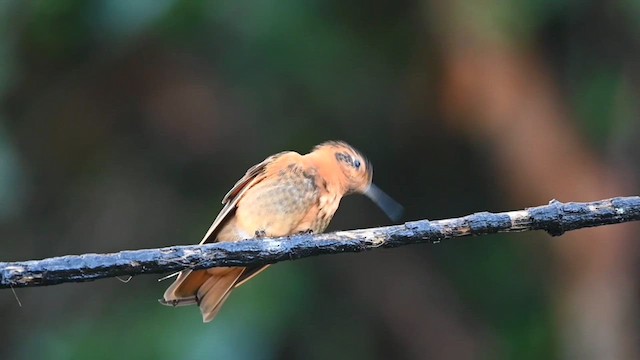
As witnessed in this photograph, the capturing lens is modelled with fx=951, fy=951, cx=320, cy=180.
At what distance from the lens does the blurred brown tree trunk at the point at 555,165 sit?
6.07 meters

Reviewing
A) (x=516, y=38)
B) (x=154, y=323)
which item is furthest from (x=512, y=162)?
(x=154, y=323)

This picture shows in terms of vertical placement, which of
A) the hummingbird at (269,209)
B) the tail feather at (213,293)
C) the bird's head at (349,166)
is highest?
the bird's head at (349,166)

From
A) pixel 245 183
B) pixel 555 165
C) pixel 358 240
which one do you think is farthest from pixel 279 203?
pixel 555 165

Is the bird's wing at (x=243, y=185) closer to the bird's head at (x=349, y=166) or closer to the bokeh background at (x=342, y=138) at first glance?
the bird's head at (x=349, y=166)

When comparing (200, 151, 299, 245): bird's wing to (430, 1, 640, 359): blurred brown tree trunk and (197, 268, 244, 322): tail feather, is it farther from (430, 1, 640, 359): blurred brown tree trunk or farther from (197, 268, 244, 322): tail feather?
(430, 1, 640, 359): blurred brown tree trunk

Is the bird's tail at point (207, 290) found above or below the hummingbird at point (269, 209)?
below

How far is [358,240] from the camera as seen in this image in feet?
9.77

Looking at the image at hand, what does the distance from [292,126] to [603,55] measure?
2.19 meters

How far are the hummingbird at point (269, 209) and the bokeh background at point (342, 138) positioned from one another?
5.11 feet

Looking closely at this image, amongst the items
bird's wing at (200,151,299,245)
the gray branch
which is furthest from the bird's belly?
the gray branch

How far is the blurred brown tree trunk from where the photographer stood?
6.07 metres

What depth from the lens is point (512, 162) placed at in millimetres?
6383

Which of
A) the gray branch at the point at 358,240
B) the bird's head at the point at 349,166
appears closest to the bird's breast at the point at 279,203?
the bird's head at the point at 349,166

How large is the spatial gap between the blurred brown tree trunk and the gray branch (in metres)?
3.16
